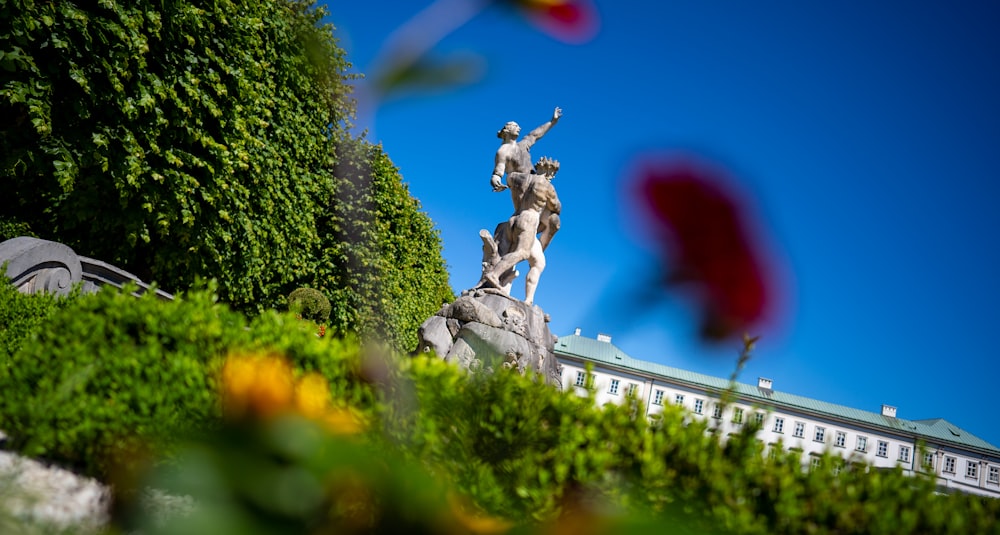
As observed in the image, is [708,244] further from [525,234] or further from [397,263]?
[397,263]

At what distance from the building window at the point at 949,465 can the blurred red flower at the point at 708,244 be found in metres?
59.7

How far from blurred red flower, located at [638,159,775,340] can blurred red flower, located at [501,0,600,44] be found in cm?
14

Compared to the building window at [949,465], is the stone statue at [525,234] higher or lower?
lower

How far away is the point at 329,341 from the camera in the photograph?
108 inches

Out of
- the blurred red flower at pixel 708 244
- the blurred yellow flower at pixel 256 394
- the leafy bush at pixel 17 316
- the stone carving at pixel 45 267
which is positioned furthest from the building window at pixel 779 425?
the blurred yellow flower at pixel 256 394

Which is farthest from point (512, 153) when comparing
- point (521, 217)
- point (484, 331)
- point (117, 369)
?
point (117, 369)

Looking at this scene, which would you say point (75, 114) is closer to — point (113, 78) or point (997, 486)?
point (113, 78)

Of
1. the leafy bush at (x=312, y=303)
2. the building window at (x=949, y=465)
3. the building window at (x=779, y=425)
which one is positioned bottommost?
the leafy bush at (x=312, y=303)

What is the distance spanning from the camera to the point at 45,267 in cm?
664

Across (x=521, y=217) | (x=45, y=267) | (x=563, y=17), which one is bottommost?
(x=563, y=17)

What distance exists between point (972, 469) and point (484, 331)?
57.8 metres

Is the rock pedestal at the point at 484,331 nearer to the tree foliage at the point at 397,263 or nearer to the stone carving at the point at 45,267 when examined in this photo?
the stone carving at the point at 45,267

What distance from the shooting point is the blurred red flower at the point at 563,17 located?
498 millimetres

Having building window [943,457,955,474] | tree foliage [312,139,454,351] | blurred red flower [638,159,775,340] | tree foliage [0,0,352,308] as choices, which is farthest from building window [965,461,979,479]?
blurred red flower [638,159,775,340]
